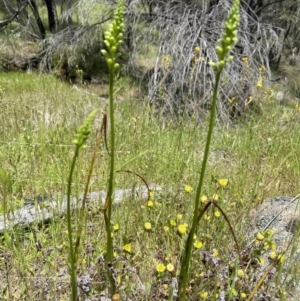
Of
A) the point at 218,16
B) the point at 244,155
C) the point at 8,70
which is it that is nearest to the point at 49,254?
the point at 244,155

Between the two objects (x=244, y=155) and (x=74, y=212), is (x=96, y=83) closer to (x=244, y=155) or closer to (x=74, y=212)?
(x=244, y=155)

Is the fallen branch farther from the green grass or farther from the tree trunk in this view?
the tree trunk

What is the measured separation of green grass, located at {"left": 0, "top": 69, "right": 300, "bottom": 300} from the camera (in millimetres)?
1703

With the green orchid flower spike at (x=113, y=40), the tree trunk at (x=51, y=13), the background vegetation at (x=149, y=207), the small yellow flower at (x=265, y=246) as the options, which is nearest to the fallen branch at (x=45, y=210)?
the background vegetation at (x=149, y=207)

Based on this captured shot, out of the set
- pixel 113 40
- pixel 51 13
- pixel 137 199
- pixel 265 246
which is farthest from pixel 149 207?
pixel 51 13

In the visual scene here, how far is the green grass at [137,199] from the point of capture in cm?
170

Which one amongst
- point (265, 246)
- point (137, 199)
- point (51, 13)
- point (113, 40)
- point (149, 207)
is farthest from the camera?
point (51, 13)

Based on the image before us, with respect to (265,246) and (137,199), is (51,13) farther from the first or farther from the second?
(265,246)

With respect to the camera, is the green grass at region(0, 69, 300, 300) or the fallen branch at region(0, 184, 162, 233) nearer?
the green grass at region(0, 69, 300, 300)

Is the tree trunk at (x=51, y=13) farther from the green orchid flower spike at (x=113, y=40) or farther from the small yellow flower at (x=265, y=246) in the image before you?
the green orchid flower spike at (x=113, y=40)

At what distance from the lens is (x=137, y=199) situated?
227 cm

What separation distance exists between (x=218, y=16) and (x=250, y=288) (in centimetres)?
579

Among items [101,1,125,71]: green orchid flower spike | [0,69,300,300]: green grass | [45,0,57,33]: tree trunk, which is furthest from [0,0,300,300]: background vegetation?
[45,0,57,33]: tree trunk

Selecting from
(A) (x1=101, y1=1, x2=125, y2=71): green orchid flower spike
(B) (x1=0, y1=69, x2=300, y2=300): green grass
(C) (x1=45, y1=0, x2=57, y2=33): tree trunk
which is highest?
(A) (x1=101, y1=1, x2=125, y2=71): green orchid flower spike
